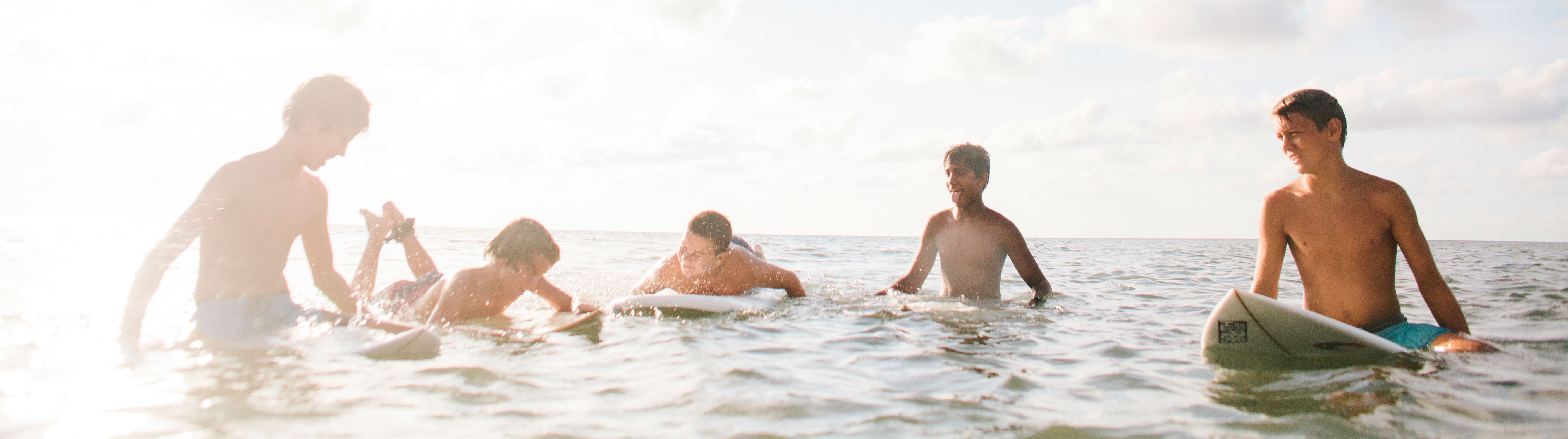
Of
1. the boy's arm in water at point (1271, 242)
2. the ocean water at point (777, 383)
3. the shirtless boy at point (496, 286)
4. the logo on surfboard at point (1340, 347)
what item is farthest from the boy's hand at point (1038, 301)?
the shirtless boy at point (496, 286)

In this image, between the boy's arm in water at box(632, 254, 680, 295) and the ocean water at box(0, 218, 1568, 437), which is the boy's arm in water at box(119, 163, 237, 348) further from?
the boy's arm in water at box(632, 254, 680, 295)

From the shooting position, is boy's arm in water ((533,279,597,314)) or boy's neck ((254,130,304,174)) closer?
boy's neck ((254,130,304,174))

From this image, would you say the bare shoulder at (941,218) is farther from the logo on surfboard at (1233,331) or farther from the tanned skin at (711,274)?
the logo on surfboard at (1233,331)

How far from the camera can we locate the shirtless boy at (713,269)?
6059 mm

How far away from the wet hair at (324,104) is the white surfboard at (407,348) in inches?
40.6

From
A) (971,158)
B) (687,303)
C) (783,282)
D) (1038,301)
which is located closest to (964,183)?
→ (971,158)

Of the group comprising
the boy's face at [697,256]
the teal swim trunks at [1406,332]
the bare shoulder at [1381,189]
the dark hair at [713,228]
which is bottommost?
the teal swim trunks at [1406,332]

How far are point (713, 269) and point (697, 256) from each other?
27 centimetres

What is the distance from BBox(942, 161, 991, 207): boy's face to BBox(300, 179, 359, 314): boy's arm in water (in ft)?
13.4

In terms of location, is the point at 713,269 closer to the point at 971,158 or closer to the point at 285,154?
the point at 971,158

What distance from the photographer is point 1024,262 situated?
6016 mm

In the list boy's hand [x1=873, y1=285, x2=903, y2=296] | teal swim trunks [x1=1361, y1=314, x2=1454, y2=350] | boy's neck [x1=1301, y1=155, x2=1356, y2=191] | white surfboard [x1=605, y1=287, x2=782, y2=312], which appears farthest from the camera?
boy's hand [x1=873, y1=285, x2=903, y2=296]

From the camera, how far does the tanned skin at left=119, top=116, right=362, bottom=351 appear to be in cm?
320

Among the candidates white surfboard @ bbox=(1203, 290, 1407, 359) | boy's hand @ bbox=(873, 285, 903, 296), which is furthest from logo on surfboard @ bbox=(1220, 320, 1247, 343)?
boy's hand @ bbox=(873, 285, 903, 296)
